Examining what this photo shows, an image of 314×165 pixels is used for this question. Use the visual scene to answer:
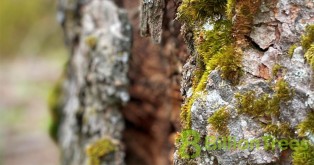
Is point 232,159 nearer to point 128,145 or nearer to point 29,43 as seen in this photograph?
point 128,145

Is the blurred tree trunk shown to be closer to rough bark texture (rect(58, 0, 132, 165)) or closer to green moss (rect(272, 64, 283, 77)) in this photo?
rough bark texture (rect(58, 0, 132, 165))

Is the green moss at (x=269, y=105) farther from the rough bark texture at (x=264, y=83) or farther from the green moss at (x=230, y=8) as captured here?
the green moss at (x=230, y=8)

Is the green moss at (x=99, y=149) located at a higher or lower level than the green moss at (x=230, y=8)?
lower

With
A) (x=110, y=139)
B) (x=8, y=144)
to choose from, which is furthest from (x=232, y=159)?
(x=8, y=144)

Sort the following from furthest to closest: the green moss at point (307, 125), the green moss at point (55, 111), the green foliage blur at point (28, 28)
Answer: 1. the green foliage blur at point (28, 28)
2. the green moss at point (55, 111)
3. the green moss at point (307, 125)

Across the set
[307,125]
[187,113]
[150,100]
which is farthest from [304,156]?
[150,100]

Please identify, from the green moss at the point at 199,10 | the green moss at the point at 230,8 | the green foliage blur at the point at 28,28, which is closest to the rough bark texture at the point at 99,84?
the green moss at the point at 199,10

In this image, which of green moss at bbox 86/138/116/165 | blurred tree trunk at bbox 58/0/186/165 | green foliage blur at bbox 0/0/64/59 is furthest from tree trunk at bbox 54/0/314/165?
green foliage blur at bbox 0/0/64/59
